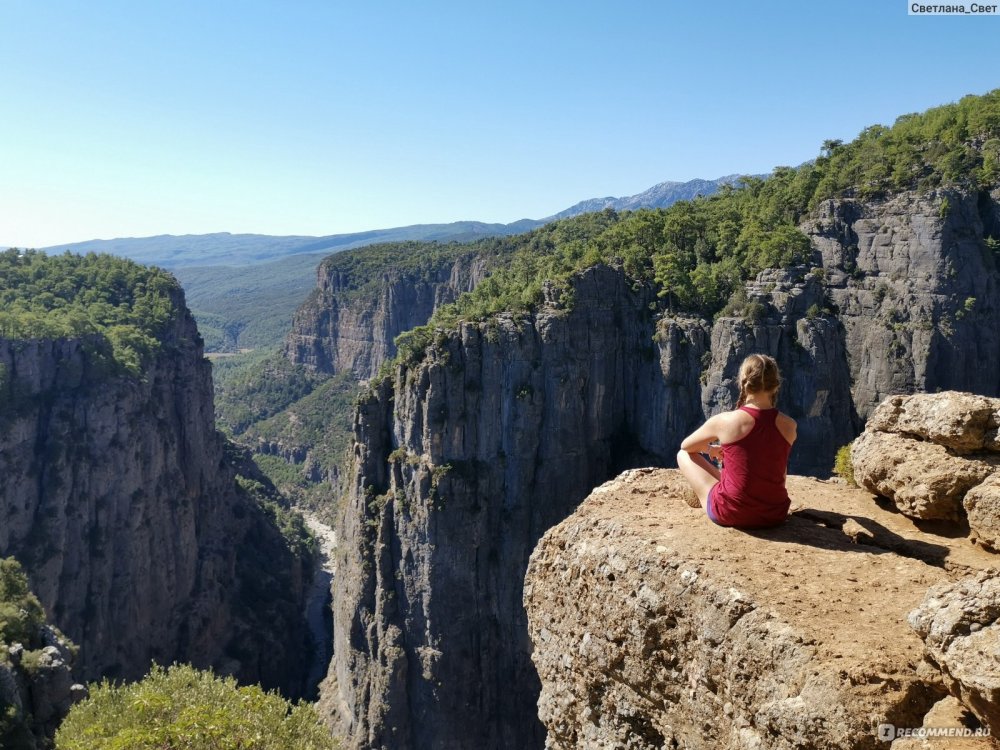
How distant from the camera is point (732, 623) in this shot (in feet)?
23.0

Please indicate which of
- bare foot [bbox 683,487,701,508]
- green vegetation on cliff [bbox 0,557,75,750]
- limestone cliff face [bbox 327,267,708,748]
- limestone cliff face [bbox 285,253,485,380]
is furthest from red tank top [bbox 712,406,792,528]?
limestone cliff face [bbox 285,253,485,380]

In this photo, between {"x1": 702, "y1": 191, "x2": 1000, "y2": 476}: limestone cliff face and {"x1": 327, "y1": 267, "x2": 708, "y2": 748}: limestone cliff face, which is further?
{"x1": 327, "y1": 267, "x2": 708, "y2": 748}: limestone cliff face

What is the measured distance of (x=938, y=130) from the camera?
39.5m

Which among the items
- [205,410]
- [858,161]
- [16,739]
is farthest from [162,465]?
[858,161]

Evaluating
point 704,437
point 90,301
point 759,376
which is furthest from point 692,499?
point 90,301

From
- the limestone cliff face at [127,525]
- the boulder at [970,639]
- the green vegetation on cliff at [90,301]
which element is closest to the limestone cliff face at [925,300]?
the boulder at [970,639]

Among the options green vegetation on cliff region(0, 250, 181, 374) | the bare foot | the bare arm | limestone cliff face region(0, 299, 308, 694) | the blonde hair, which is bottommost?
limestone cliff face region(0, 299, 308, 694)

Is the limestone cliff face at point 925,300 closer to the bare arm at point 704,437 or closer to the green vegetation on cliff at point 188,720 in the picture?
the bare arm at point 704,437

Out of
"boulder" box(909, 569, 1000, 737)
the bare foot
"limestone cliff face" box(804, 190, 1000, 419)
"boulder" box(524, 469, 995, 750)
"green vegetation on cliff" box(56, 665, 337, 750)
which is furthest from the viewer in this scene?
"limestone cliff face" box(804, 190, 1000, 419)

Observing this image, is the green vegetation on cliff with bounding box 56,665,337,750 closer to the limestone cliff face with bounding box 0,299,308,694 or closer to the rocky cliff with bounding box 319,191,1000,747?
the rocky cliff with bounding box 319,191,1000,747

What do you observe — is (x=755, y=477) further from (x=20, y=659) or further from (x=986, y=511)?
(x=20, y=659)

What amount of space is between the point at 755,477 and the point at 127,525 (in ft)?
193

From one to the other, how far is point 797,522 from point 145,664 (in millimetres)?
58845

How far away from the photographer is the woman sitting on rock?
26.5ft
